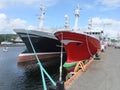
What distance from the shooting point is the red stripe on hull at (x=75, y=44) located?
80.6ft

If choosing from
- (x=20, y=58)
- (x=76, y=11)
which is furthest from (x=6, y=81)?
(x=20, y=58)

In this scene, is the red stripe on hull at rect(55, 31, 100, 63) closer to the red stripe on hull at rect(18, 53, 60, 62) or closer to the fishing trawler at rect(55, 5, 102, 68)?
the fishing trawler at rect(55, 5, 102, 68)

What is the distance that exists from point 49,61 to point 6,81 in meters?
14.6

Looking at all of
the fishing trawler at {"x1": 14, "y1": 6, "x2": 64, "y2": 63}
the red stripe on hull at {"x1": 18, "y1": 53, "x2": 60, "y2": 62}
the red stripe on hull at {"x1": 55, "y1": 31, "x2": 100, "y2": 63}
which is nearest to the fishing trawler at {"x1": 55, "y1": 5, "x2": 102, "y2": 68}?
the red stripe on hull at {"x1": 55, "y1": 31, "x2": 100, "y2": 63}

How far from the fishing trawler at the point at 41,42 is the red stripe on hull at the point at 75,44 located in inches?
272

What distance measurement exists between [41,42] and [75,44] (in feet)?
28.2

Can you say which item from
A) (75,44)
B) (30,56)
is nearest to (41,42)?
(30,56)

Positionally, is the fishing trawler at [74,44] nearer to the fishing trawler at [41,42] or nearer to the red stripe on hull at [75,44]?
the red stripe on hull at [75,44]

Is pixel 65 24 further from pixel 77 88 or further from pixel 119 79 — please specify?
pixel 77 88

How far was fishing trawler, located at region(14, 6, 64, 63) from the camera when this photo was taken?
32406 mm

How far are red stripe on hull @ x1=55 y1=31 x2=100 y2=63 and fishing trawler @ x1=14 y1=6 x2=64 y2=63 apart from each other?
6905 mm

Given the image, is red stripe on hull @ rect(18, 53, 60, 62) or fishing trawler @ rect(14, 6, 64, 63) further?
red stripe on hull @ rect(18, 53, 60, 62)

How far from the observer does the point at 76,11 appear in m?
30.1

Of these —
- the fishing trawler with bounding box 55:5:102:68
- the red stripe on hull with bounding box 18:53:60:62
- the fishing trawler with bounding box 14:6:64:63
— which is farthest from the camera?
the red stripe on hull with bounding box 18:53:60:62
